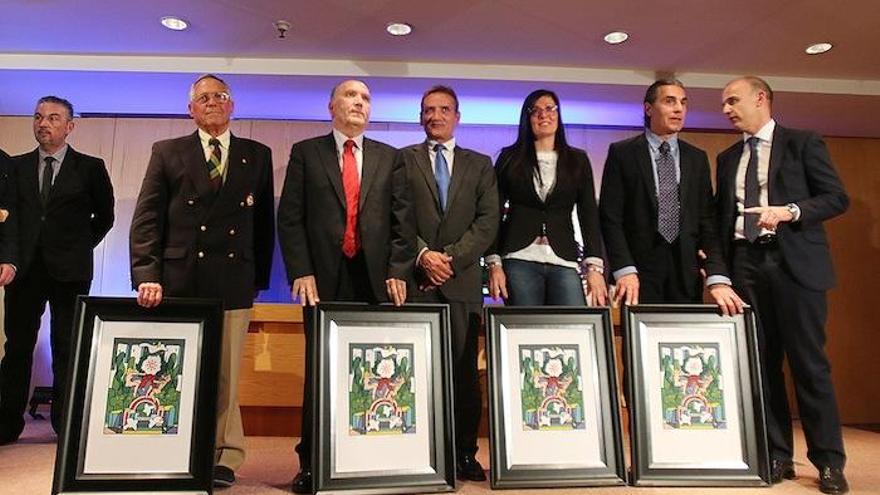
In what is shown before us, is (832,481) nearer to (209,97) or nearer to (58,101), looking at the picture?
(209,97)

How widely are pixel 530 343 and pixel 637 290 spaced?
1.61ft

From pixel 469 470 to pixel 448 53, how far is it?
2.69 meters

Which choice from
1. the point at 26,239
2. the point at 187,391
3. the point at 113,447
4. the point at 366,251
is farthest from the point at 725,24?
the point at 26,239

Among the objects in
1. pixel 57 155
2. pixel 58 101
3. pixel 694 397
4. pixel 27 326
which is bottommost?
pixel 694 397

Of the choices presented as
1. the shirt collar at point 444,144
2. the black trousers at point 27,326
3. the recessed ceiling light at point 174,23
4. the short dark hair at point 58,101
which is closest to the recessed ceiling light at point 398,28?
the recessed ceiling light at point 174,23

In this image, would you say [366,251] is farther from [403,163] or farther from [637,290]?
[637,290]

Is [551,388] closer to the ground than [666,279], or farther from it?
closer to the ground

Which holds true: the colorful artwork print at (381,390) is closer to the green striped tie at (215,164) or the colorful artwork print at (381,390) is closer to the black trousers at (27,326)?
the green striped tie at (215,164)

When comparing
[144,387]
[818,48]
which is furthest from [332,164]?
[818,48]

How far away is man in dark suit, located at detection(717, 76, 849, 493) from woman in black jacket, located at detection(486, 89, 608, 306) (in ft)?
1.84

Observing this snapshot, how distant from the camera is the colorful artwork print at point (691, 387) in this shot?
2.17 m

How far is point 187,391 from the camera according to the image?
2.03 metres

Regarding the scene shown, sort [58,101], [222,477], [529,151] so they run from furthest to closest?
[58,101] < [529,151] < [222,477]

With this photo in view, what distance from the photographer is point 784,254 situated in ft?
7.57
